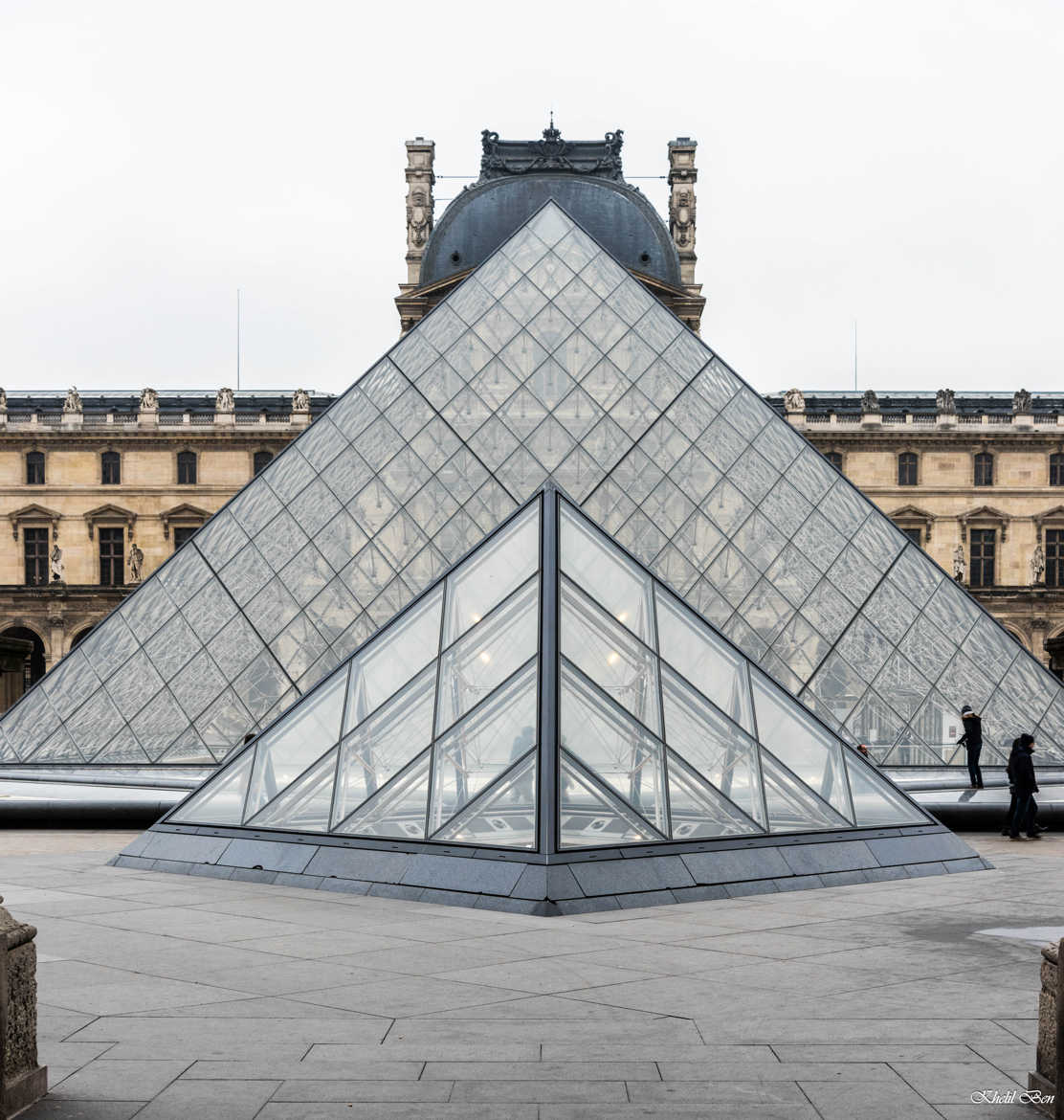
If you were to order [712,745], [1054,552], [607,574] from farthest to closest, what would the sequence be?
[1054,552] < [607,574] < [712,745]

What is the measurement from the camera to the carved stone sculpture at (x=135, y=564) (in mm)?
57188

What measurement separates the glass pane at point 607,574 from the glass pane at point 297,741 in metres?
1.95

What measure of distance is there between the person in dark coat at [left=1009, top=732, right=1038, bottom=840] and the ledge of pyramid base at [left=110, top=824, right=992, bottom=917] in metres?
2.52

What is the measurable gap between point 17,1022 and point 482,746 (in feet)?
17.2

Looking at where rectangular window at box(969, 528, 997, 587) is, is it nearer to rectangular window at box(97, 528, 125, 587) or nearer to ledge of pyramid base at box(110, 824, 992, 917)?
rectangular window at box(97, 528, 125, 587)

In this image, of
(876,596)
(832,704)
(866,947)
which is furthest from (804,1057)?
(876,596)

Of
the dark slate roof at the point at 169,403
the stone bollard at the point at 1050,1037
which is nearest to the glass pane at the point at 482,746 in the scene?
the stone bollard at the point at 1050,1037

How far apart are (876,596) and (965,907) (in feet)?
27.5

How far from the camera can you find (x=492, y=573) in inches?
420

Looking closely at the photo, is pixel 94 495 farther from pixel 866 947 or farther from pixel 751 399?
pixel 866 947

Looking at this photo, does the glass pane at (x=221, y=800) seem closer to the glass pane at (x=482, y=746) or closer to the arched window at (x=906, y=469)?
the glass pane at (x=482, y=746)

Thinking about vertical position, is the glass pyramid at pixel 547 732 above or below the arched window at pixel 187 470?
below

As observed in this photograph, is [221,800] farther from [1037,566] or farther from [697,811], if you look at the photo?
[1037,566]

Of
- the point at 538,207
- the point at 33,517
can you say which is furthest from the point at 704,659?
the point at 33,517
